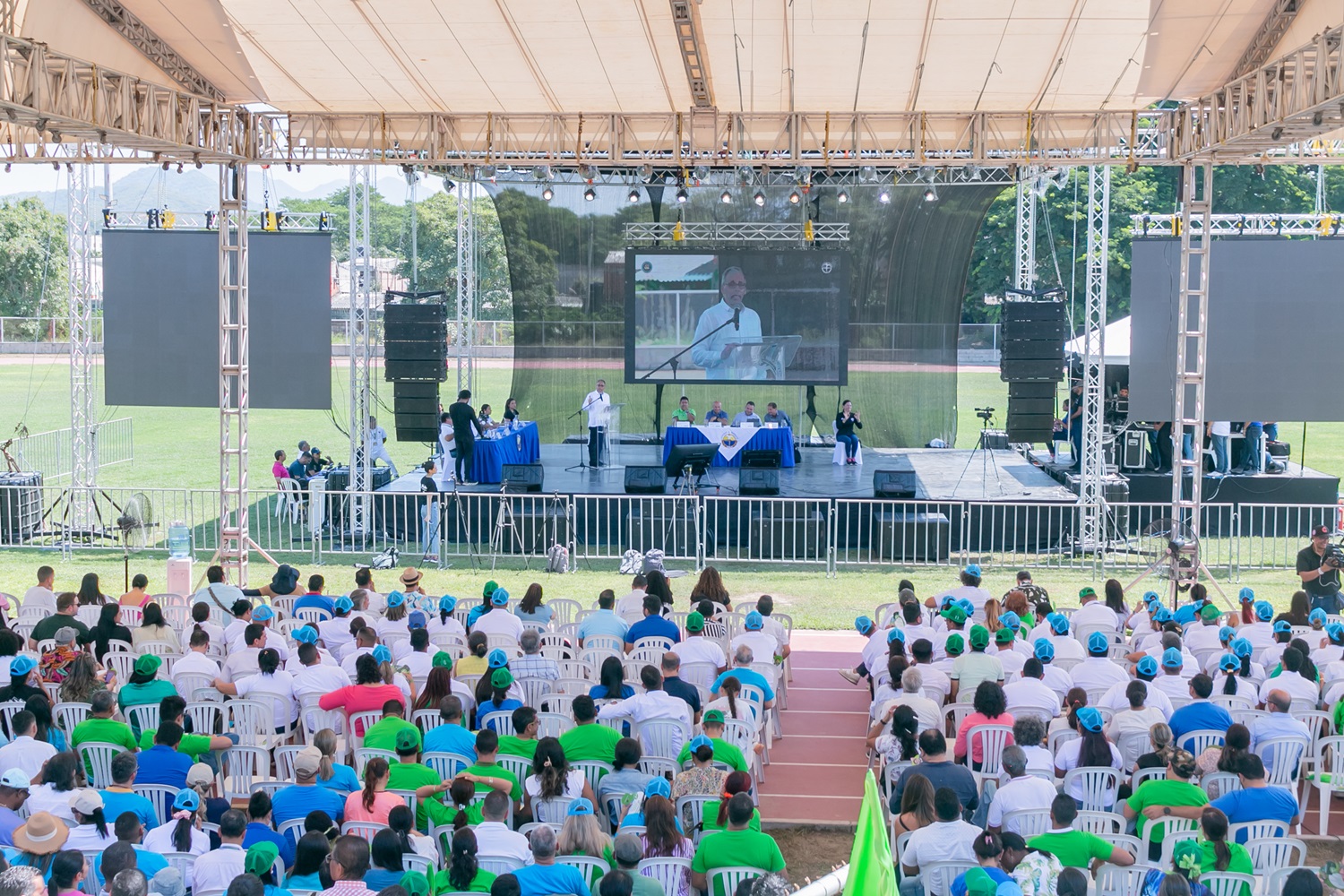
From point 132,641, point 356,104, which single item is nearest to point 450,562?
point 356,104

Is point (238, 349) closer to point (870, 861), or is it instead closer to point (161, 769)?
point (161, 769)

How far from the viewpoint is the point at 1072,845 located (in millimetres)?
5988

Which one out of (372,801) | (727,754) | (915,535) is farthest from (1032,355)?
(372,801)

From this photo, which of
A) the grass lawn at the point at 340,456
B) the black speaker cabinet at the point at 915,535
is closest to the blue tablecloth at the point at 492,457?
the grass lawn at the point at 340,456

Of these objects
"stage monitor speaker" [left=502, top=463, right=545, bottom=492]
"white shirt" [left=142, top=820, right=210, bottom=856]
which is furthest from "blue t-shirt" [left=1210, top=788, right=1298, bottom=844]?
"stage monitor speaker" [left=502, top=463, right=545, bottom=492]

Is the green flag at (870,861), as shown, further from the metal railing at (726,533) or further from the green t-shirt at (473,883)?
the metal railing at (726,533)

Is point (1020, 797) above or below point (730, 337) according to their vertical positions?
below

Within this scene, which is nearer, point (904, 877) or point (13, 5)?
point (904, 877)

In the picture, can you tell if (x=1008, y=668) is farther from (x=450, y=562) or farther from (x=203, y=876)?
(x=450, y=562)

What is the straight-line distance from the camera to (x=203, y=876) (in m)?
5.65

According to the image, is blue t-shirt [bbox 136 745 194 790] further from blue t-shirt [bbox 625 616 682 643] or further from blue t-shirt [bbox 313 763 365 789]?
blue t-shirt [bbox 625 616 682 643]

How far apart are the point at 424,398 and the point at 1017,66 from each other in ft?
31.4

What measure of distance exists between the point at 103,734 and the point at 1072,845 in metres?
5.38

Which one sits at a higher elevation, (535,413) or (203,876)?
(535,413)
